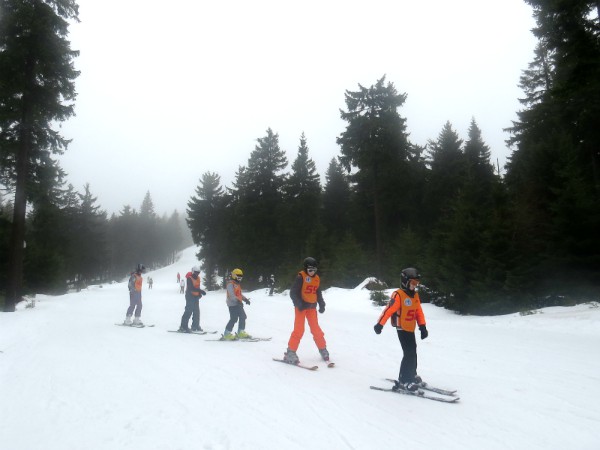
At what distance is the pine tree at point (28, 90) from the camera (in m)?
17.9

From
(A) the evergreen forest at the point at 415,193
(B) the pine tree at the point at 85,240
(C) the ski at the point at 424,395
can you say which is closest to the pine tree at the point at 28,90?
(A) the evergreen forest at the point at 415,193

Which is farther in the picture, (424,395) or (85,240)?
(85,240)

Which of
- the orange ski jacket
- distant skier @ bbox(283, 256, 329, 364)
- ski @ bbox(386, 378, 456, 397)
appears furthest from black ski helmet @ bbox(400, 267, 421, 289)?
distant skier @ bbox(283, 256, 329, 364)

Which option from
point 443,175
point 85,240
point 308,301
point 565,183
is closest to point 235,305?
point 308,301

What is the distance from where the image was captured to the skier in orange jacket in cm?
644

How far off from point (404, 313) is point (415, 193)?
42.9 m

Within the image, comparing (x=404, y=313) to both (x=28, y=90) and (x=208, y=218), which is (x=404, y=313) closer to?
(x=28, y=90)

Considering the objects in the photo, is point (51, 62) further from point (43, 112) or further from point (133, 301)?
point (133, 301)

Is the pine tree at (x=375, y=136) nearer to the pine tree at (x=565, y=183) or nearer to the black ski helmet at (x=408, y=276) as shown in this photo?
the pine tree at (x=565, y=183)

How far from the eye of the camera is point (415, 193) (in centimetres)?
4744

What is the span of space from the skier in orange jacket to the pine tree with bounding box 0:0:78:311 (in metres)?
18.2

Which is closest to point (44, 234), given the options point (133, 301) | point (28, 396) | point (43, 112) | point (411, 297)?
point (43, 112)

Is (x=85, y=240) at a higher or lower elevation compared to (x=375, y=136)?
lower

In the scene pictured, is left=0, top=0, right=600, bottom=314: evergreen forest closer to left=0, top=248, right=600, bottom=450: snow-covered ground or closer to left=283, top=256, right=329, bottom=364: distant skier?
left=0, top=248, right=600, bottom=450: snow-covered ground
